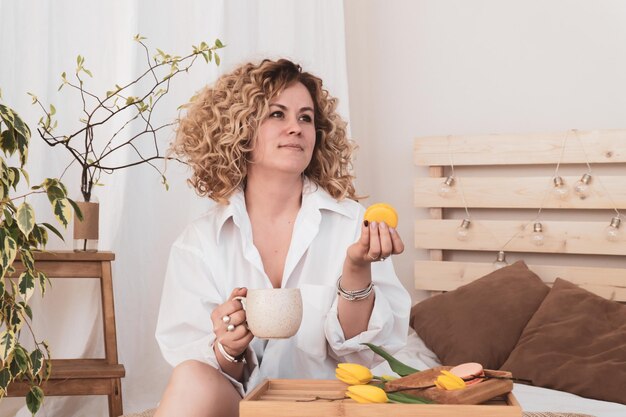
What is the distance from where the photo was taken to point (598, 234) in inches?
111

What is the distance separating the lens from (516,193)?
297 cm

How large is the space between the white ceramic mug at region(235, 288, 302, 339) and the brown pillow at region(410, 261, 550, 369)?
1321 mm

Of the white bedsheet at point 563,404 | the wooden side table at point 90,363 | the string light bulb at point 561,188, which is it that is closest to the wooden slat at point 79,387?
the wooden side table at point 90,363

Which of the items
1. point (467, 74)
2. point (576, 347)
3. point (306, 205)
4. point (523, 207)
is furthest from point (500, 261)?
point (306, 205)

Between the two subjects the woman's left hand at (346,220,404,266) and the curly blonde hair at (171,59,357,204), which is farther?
the curly blonde hair at (171,59,357,204)

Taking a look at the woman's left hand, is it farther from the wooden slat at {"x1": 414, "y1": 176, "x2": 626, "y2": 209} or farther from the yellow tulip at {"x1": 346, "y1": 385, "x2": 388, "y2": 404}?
the wooden slat at {"x1": 414, "y1": 176, "x2": 626, "y2": 209}

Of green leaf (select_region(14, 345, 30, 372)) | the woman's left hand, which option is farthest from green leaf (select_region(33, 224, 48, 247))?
the woman's left hand

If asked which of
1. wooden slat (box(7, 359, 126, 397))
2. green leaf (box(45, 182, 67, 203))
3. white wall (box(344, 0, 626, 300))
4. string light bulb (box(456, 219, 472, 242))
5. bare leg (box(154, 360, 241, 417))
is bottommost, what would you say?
wooden slat (box(7, 359, 126, 397))

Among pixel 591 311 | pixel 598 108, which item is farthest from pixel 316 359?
pixel 598 108

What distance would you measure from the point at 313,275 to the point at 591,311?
1.08m

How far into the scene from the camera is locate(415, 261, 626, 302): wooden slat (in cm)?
279

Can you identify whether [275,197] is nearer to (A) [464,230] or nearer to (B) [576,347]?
(B) [576,347]

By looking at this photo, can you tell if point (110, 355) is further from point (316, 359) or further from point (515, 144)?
point (515, 144)

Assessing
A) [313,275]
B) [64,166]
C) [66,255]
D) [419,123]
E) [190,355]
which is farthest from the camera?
[419,123]
